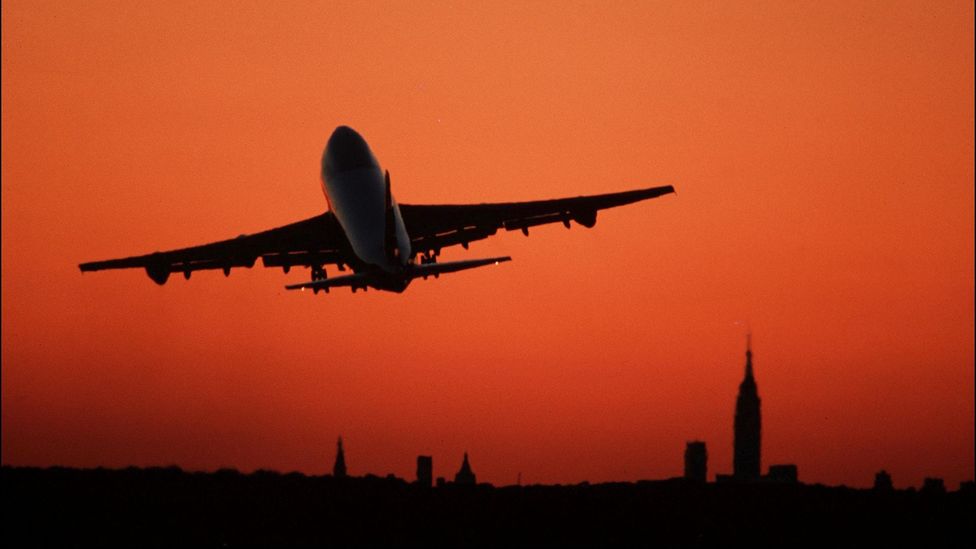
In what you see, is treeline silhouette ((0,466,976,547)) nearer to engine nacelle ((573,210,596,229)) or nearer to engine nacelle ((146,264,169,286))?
engine nacelle ((573,210,596,229))

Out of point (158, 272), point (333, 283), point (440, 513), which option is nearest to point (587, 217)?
point (333, 283)

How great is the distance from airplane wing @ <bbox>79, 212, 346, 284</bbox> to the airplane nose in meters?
3.72

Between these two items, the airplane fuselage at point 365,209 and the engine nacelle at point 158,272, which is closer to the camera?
the airplane fuselage at point 365,209

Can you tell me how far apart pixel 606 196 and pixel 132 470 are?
1261 inches

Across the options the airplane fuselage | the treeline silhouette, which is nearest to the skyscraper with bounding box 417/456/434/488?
the treeline silhouette

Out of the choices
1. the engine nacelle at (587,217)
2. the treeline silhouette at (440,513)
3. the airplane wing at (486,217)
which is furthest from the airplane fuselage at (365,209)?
the treeline silhouette at (440,513)

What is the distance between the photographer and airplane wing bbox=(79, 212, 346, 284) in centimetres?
10419

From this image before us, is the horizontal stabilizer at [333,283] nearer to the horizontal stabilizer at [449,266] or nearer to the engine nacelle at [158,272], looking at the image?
the horizontal stabilizer at [449,266]

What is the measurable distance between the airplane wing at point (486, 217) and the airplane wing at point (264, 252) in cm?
456

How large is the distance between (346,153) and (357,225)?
9.79 metres

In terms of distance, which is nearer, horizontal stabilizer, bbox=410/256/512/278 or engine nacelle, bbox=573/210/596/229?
→ horizontal stabilizer, bbox=410/256/512/278

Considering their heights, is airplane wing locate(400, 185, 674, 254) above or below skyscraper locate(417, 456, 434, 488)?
above

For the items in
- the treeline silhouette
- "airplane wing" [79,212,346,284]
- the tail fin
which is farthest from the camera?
"airplane wing" [79,212,346,284]

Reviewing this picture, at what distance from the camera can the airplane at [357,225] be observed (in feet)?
324
